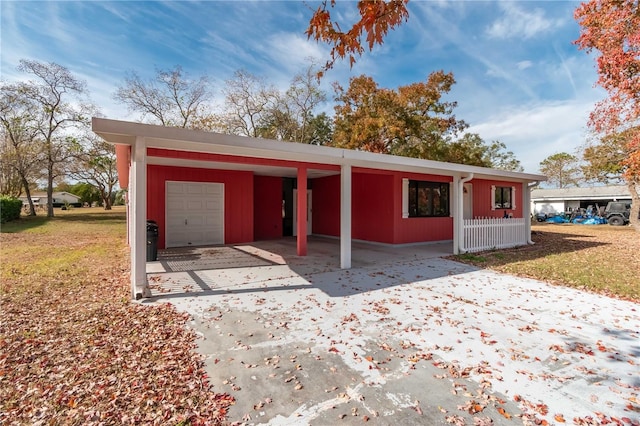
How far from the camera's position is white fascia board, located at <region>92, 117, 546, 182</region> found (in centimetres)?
461

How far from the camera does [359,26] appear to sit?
3076 mm

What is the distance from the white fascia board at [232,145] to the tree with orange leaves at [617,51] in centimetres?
786

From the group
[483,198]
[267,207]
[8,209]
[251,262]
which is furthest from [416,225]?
[8,209]

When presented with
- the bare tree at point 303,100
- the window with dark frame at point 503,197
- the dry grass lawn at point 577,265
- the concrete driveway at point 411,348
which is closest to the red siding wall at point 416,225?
the dry grass lawn at point 577,265

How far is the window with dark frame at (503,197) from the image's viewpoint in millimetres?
13367

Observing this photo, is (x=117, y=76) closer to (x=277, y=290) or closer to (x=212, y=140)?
(x=212, y=140)

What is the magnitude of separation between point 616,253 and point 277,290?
10.7 m

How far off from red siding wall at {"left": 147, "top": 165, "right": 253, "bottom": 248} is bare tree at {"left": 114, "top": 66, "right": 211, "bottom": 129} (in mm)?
16050

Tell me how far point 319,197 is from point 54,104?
2280cm

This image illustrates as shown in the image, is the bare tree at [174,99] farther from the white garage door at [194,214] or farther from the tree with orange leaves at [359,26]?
the tree with orange leaves at [359,26]

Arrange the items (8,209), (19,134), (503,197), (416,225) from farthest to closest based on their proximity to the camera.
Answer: (19,134)
(8,209)
(503,197)
(416,225)

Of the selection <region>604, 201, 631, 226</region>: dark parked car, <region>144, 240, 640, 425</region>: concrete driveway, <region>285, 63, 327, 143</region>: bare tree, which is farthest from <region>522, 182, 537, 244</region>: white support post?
<region>604, 201, 631, 226</region>: dark parked car

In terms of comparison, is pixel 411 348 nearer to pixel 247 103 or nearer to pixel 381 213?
pixel 381 213

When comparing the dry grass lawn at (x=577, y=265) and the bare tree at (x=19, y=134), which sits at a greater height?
the bare tree at (x=19, y=134)
